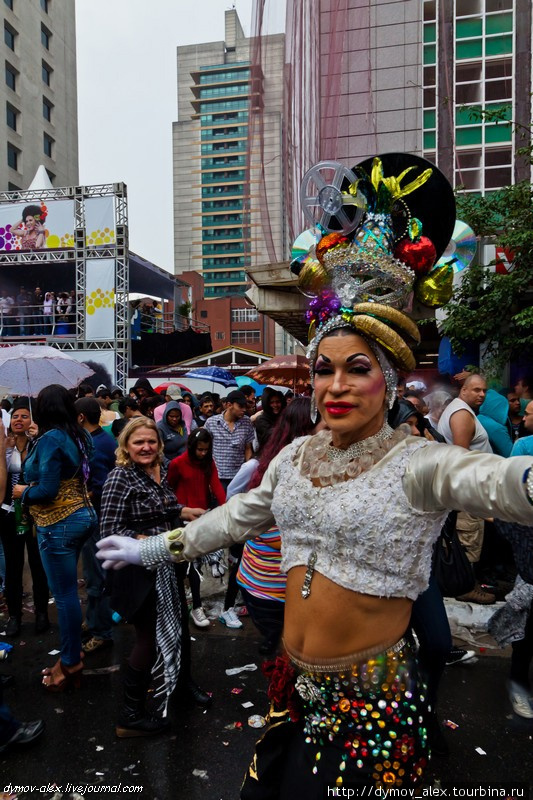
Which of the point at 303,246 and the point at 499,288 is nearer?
the point at 303,246

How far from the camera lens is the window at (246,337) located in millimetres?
63312

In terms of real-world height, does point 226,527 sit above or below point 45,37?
below

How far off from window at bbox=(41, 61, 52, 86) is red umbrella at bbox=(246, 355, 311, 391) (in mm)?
36588

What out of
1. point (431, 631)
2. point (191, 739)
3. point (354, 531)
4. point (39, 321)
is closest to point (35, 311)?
point (39, 321)

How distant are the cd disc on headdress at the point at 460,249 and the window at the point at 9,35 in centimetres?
3807

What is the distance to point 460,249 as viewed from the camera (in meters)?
2.42

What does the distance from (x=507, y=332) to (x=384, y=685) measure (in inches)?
275

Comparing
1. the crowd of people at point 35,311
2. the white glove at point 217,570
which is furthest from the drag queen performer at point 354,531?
the crowd of people at point 35,311

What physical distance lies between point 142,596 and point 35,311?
21.7 metres

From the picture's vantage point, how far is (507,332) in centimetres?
767

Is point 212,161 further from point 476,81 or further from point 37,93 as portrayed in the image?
point 476,81

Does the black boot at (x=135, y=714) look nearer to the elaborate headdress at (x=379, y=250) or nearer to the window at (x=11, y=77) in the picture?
the elaborate headdress at (x=379, y=250)

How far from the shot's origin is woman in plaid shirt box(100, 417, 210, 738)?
3098 mm

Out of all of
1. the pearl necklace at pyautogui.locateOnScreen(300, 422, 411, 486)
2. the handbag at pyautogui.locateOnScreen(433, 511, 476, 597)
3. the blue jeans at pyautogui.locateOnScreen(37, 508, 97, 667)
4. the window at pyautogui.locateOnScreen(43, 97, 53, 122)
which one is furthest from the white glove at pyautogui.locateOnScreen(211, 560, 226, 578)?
the window at pyautogui.locateOnScreen(43, 97, 53, 122)
